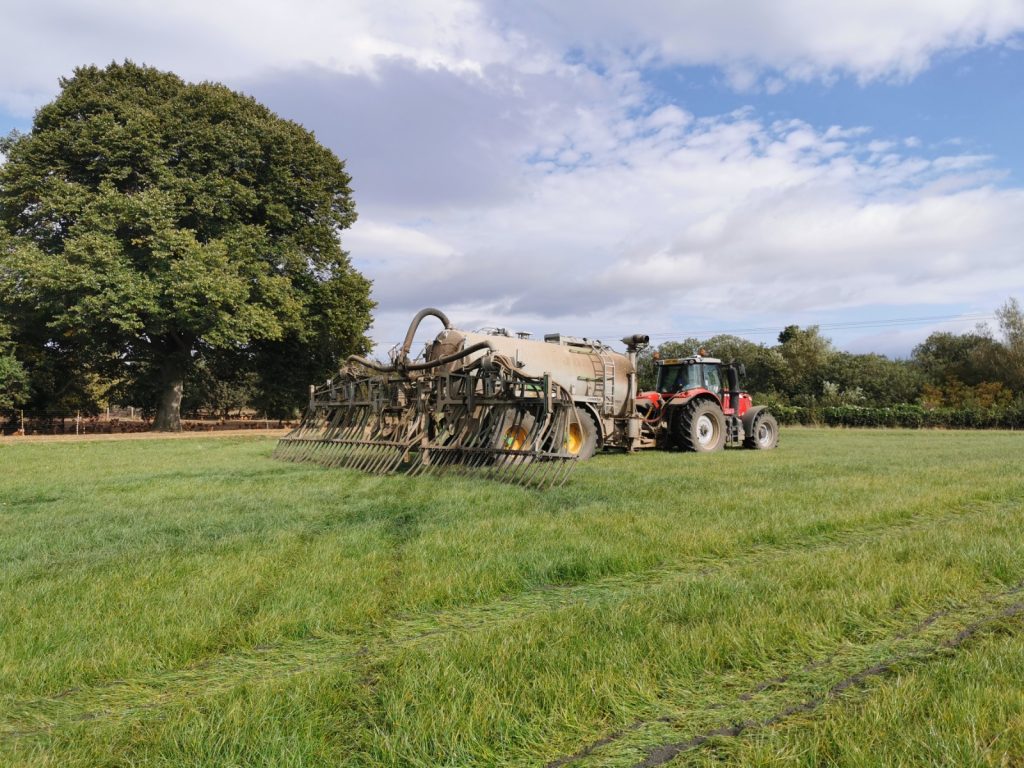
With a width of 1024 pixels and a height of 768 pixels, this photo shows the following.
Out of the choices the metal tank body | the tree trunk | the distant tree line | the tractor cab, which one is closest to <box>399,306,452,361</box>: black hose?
the metal tank body

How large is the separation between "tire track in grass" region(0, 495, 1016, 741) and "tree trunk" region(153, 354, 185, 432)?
24.2 m

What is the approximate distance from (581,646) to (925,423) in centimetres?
3856

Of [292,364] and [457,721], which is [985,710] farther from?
[292,364]

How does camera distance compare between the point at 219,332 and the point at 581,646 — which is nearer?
the point at 581,646

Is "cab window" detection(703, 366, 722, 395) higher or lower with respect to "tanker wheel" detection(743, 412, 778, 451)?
higher

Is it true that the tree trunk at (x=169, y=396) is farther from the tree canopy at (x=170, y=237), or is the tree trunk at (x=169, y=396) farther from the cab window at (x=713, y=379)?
the cab window at (x=713, y=379)

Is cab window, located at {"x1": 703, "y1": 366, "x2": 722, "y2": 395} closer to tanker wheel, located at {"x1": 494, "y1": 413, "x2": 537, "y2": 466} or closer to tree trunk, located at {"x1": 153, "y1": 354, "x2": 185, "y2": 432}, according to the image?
tanker wheel, located at {"x1": 494, "y1": 413, "x2": 537, "y2": 466}

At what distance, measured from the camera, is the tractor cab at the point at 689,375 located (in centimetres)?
1519

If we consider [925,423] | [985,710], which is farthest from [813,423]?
[985,710]

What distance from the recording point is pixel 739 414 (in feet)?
53.6

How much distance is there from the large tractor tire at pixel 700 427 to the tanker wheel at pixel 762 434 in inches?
64.0

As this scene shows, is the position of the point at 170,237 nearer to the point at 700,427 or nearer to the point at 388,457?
the point at 388,457

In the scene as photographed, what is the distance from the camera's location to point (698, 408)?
14.5m

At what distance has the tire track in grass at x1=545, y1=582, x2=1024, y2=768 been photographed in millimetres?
2211
